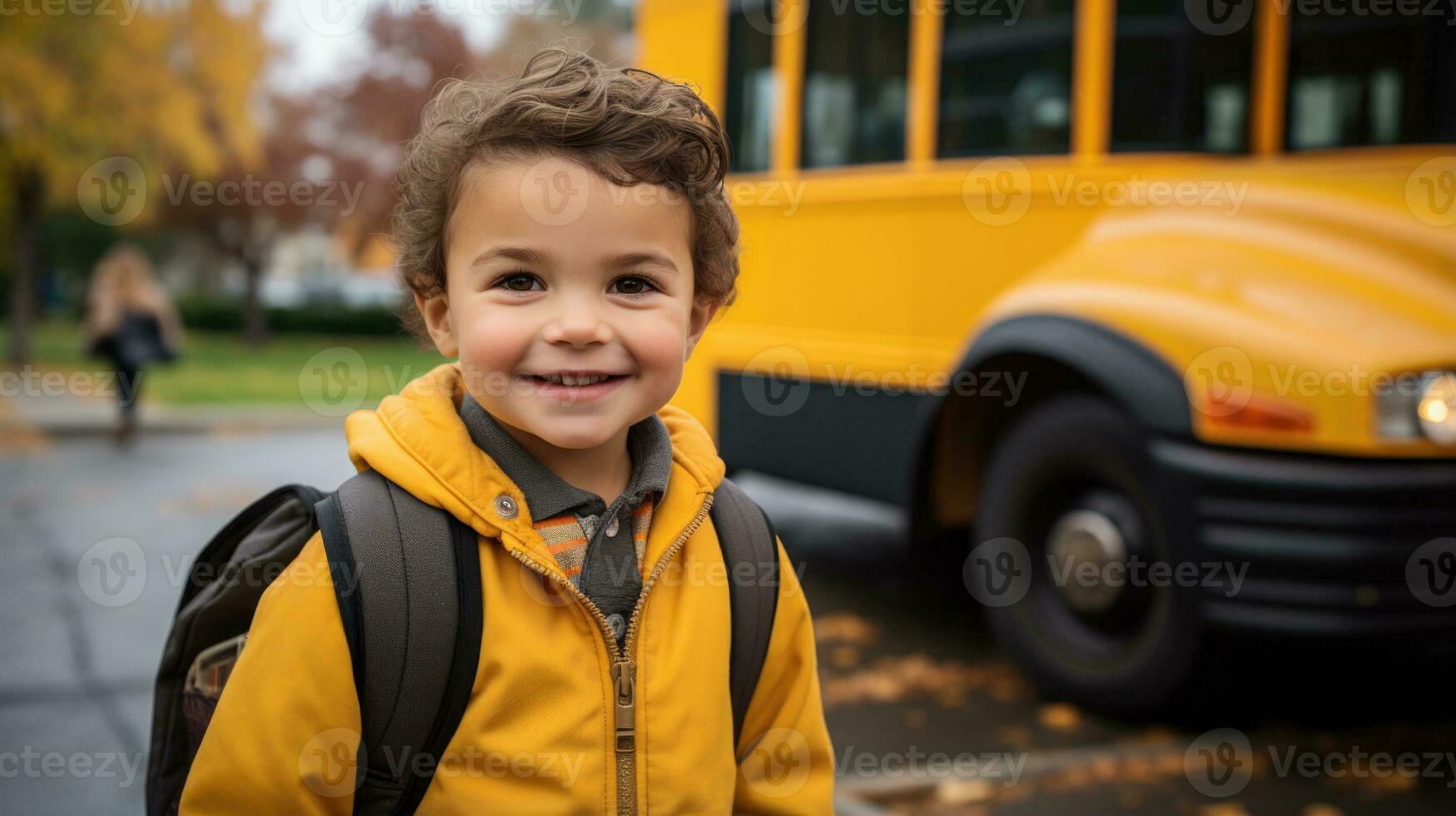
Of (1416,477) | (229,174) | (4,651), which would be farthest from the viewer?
(229,174)

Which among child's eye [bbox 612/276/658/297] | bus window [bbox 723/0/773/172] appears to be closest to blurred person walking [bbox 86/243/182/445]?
bus window [bbox 723/0/773/172]

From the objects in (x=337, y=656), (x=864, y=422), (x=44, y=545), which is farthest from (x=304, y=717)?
(x=44, y=545)

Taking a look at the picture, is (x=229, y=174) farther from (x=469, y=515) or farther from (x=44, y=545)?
(x=469, y=515)

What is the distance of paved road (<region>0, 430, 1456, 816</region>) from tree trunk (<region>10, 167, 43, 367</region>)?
13.9 metres

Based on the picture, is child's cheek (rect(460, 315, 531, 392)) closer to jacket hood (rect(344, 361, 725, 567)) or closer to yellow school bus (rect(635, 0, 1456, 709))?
jacket hood (rect(344, 361, 725, 567))

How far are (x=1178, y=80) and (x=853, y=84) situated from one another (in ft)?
4.99

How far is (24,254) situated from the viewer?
20172mm

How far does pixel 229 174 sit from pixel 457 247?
28.6 meters

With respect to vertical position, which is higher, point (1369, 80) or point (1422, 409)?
point (1369, 80)

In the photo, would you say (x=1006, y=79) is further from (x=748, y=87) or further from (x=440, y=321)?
(x=440, y=321)

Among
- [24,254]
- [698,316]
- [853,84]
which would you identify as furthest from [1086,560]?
[24,254]

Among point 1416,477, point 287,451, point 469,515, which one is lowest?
point 287,451

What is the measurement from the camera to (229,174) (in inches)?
1108

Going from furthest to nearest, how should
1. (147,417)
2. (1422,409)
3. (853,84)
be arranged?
(147,417) → (853,84) → (1422,409)
